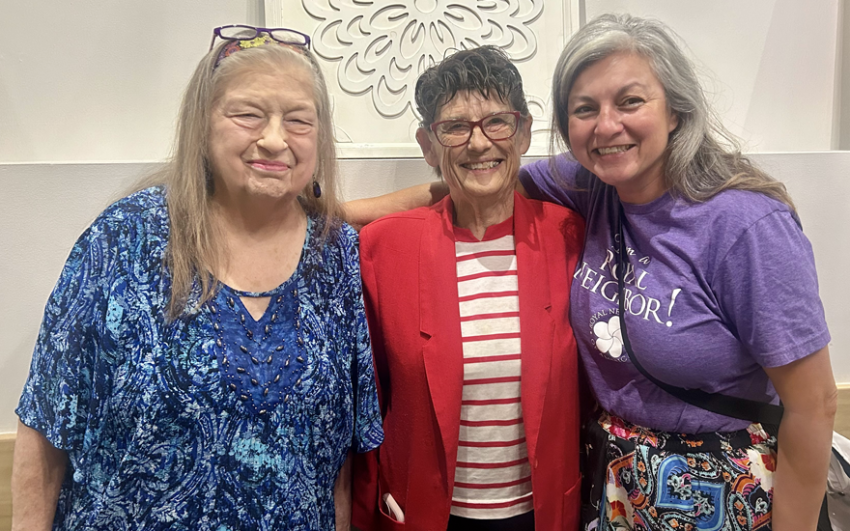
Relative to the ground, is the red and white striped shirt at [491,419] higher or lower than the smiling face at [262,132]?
lower

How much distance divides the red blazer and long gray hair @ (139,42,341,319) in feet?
1.40

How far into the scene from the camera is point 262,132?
3.48 ft

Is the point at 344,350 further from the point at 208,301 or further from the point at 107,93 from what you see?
the point at 107,93

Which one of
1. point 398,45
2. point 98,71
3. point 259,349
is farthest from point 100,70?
point 259,349

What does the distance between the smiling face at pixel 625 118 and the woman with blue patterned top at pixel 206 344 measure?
2.12 feet

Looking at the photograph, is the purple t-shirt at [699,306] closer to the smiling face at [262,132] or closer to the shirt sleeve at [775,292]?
the shirt sleeve at [775,292]

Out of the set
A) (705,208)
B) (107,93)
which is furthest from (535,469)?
(107,93)

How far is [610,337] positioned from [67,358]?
46.2 inches

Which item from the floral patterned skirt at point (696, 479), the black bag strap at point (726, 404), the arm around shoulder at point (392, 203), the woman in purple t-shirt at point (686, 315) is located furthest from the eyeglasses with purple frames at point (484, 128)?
the floral patterned skirt at point (696, 479)

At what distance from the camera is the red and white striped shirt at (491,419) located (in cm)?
126

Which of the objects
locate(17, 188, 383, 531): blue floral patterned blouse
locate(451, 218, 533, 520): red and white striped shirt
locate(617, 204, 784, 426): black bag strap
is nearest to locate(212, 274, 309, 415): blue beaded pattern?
locate(17, 188, 383, 531): blue floral patterned blouse

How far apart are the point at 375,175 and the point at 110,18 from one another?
1.00 metres

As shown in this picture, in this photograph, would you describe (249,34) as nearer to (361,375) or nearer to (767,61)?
(361,375)

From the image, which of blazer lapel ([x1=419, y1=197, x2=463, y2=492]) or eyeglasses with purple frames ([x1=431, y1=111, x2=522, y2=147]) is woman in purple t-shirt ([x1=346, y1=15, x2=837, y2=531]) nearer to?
eyeglasses with purple frames ([x1=431, y1=111, x2=522, y2=147])
